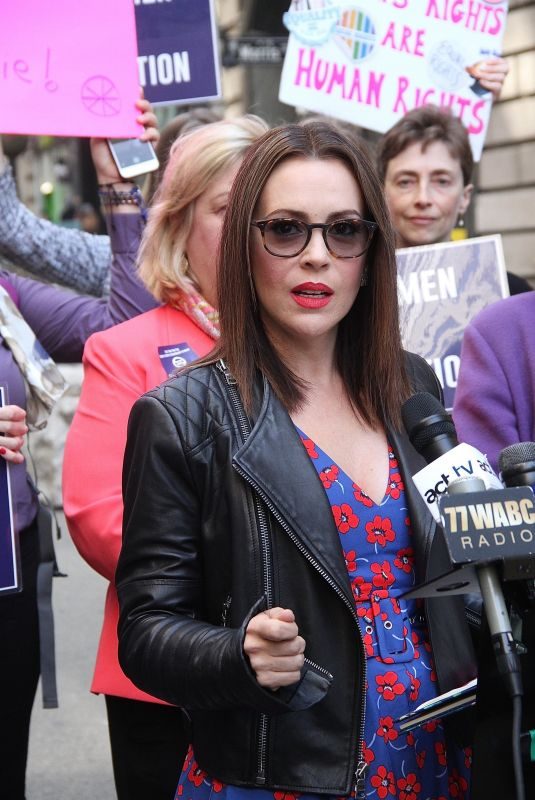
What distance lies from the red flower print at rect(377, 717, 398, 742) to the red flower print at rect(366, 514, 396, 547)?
0.93ft

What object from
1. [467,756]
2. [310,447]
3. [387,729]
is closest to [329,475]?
[310,447]

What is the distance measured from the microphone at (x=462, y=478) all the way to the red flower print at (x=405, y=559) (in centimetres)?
23

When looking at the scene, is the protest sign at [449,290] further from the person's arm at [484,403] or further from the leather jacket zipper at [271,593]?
the leather jacket zipper at [271,593]

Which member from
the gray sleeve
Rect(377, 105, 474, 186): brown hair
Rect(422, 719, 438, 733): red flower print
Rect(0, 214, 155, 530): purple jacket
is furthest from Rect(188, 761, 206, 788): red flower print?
Rect(377, 105, 474, 186): brown hair

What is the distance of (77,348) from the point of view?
3.70 metres

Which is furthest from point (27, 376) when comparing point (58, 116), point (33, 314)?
point (58, 116)

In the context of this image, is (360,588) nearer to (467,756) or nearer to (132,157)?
(467,756)

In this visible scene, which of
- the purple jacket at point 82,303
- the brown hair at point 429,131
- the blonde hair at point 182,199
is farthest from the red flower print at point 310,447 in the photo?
the brown hair at point 429,131

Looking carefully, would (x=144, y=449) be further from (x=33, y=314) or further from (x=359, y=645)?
(x=33, y=314)

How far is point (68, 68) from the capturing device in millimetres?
3637

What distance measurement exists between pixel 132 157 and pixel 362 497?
1910mm

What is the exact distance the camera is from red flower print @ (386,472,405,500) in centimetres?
219

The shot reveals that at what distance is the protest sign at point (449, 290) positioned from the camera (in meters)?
4.04

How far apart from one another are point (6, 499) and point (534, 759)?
5.88ft
